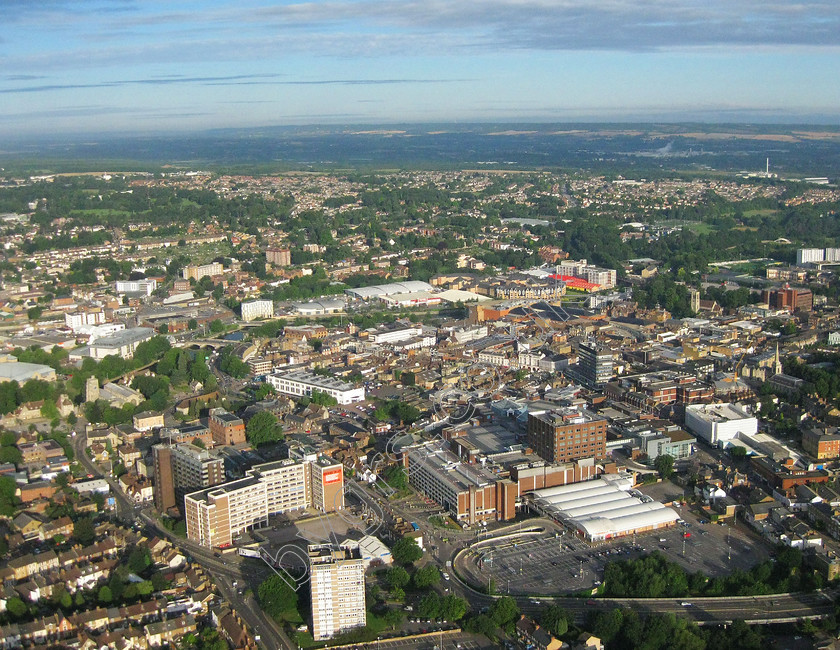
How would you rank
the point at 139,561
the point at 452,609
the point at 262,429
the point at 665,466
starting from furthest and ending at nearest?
the point at 262,429, the point at 665,466, the point at 139,561, the point at 452,609

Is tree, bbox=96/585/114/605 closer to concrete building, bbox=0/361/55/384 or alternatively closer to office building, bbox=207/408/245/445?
office building, bbox=207/408/245/445

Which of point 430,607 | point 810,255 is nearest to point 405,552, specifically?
point 430,607

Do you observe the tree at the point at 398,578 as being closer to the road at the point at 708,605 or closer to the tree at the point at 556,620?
the road at the point at 708,605

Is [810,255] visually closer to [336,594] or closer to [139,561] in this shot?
[336,594]

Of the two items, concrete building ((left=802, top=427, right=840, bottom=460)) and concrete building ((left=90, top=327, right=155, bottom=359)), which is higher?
concrete building ((left=90, top=327, right=155, bottom=359))

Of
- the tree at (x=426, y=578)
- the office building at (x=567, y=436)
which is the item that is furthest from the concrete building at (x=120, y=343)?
the tree at (x=426, y=578)

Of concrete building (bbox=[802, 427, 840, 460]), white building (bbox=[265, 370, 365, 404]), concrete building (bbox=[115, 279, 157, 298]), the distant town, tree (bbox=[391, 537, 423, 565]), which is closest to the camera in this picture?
the distant town

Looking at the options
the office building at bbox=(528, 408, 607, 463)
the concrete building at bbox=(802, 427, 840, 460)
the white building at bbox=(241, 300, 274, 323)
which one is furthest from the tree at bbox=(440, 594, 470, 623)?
the white building at bbox=(241, 300, 274, 323)
